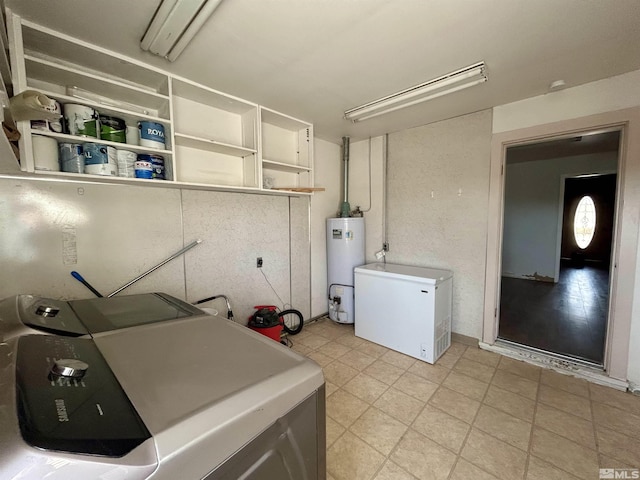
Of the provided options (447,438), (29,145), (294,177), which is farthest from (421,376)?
(29,145)

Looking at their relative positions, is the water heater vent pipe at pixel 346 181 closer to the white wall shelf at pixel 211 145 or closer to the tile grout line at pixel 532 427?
the white wall shelf at pixel 211 145

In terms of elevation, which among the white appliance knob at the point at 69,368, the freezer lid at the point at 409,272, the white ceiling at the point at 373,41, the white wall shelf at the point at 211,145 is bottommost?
the freezer lid at the point at 409,272

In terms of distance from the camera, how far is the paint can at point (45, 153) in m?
1.48

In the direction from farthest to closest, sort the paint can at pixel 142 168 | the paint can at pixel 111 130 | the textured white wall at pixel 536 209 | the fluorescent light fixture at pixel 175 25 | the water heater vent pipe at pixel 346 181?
the textured white wall at pixel 536 209
the water heater vent pipe at pixel 346 181
the paint can at pixel 142 168
the paint can at pixel 111 130
the fluorescent light fixture at pixel 175 25

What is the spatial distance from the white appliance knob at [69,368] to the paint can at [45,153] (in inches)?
56.3

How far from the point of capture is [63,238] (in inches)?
65.7

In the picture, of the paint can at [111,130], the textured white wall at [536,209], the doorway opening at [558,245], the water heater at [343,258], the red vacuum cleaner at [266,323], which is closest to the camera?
the paint can at [111,130]

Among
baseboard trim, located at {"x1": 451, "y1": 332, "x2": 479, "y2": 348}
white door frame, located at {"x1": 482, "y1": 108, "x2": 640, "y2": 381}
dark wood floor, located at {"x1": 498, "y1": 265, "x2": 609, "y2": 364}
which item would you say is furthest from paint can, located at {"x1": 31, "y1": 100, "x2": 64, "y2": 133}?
dark wood floor, located at {"x1": 498, "y1": 265, "x2": 609, "y2": 364}

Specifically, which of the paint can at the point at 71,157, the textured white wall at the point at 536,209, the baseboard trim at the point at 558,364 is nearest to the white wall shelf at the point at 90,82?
the paint can at the point at 71,157

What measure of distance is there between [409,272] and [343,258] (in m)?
0.85

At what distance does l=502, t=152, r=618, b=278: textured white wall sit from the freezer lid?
3.74 metres

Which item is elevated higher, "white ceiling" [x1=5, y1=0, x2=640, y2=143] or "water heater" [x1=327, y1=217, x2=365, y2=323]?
"white ceiling" [x1=5, y1=0, x2=640, y2=143]

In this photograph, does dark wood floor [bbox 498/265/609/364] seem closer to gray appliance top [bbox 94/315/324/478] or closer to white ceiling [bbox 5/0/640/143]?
white ceiling [bbox 5/0/640/143]

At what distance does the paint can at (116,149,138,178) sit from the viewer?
1.69 m
